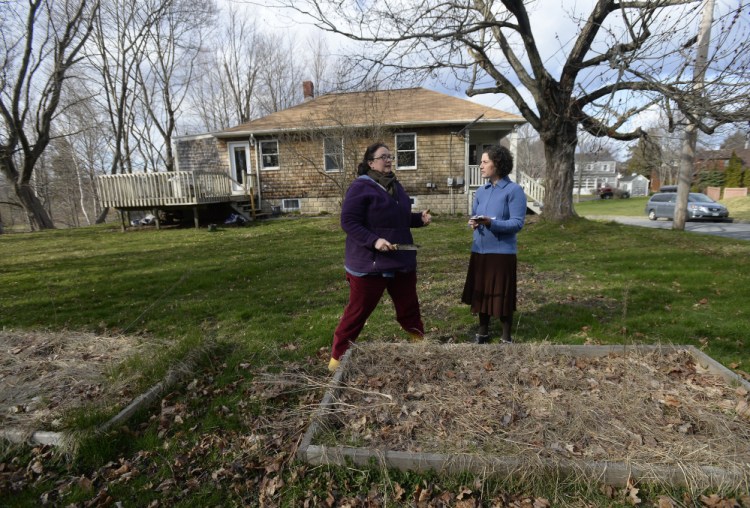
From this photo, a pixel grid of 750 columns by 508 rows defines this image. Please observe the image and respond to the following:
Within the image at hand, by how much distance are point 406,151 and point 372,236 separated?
553 inches

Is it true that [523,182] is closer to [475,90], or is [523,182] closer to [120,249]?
[475,90]

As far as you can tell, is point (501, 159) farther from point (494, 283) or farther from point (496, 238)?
point (494, 283)

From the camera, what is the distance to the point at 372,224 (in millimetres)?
3123

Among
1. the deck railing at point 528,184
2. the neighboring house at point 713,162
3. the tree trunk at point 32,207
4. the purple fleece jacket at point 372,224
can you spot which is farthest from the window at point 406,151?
the neighboring house at point 713,162

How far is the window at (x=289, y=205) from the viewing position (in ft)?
56.5

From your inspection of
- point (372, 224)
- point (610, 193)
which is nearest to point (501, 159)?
point (372, 224)

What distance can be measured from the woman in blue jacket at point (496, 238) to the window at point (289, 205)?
1421 centimetres

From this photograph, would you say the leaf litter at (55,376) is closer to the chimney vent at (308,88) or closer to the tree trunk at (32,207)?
the tree trunk at (32,207)

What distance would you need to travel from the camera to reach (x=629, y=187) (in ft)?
198

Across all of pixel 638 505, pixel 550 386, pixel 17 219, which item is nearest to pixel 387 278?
pixel 550 386

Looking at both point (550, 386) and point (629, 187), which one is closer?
point (550, 386)

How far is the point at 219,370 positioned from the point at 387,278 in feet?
5.95

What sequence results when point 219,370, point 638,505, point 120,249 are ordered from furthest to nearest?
1. point 120,249
2. point 219,370
3. point 638,505

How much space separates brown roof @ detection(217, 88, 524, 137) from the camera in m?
14.8
